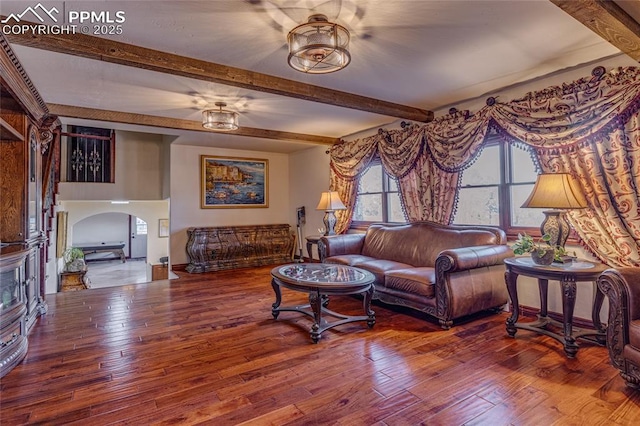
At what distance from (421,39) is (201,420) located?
2.85 meters

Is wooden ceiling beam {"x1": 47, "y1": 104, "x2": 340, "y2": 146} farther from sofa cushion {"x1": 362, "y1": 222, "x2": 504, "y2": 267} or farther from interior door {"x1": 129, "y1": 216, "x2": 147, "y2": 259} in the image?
interior door {"x1": 129, "y1": 216, "x2": 147, "y2": 259}

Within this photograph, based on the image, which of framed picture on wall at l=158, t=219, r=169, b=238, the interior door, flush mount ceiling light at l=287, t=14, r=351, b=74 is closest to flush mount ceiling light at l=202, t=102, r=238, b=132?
flush mount ceiling light at l=287, t=14, r=351, b=74

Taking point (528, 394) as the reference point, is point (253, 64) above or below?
above

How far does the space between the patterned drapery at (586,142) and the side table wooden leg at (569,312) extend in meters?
0.62

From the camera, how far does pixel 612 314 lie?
2133mm

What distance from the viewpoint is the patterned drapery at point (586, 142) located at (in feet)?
8.80

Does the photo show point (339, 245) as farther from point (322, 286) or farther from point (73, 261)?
point (73, 261)

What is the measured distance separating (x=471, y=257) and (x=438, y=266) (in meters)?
0.32

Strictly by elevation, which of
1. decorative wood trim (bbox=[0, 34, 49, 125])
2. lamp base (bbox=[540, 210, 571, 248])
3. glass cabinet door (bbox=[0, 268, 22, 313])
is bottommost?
glass cabinet door (bbox=[0, 268, 22, 313])

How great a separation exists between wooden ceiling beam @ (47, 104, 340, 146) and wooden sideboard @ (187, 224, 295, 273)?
1.94m

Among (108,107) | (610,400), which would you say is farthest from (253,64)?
(610,400)

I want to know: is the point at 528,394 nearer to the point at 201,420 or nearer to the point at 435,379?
the point at 435,379

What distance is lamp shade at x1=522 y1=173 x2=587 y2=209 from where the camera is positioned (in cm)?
266

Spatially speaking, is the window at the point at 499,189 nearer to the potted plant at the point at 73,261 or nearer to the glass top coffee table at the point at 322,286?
the glass top coffee table at the point at 322,286
